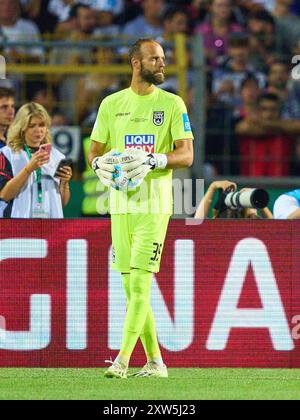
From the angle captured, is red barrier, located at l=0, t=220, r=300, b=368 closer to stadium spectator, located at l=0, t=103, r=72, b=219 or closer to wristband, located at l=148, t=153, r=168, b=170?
stadium spectator, located at l=0, t=103, r=72, b=219

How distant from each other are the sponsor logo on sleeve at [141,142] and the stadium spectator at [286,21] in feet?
24.1

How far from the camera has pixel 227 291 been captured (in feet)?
29.5

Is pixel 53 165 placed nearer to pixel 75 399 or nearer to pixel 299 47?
pixel 75 399

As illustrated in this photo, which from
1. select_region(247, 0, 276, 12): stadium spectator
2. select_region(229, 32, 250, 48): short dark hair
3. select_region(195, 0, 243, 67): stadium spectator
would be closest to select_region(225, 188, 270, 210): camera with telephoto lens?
select_region(195, 0, 243, 67): stadium spectator

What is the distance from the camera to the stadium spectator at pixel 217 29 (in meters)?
15.1

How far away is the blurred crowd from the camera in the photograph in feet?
46.9

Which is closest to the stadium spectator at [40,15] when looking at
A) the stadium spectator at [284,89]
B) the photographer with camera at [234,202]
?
the stadium spectator at [284,89]

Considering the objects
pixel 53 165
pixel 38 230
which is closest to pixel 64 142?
pixel 53 165

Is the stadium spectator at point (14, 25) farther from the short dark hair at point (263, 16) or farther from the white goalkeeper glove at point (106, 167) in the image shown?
the white goalkeeper glove at point (106, 167)

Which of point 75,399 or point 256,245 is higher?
point 256,245

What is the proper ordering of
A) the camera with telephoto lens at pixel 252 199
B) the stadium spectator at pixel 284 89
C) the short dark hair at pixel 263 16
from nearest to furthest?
the camera with telephoto lens at pixel 252 199 → the stadium spectator at pixel 284 89 → the short dark hair at pixel 263 16

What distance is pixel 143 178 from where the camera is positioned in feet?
26.6

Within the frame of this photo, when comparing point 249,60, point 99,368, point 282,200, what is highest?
point 249,60

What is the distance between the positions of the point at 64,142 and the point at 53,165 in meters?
3.73
